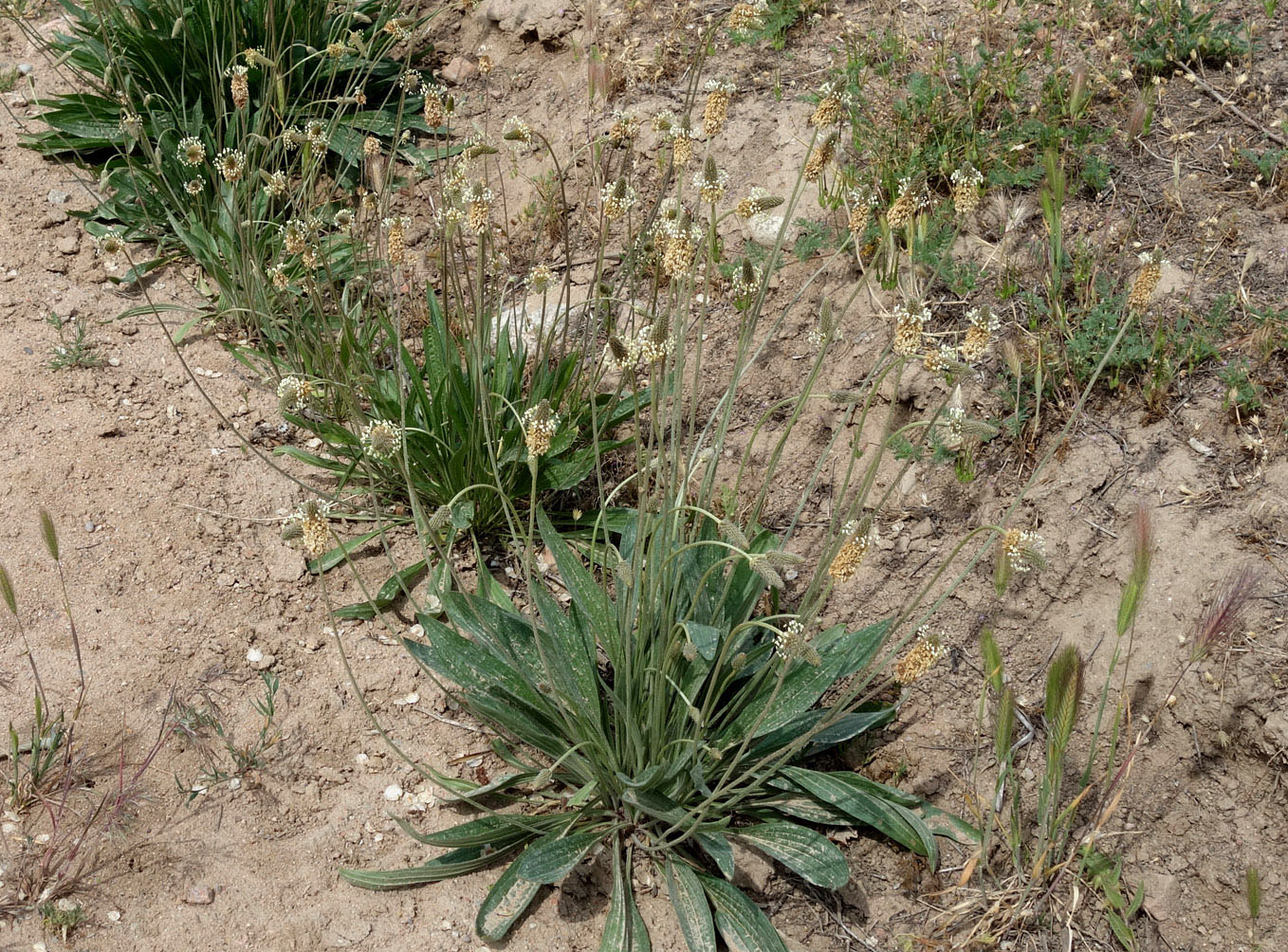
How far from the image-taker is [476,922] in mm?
2523

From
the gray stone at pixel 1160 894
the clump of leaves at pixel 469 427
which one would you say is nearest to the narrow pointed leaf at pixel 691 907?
the gray stone at pixel 1160 894

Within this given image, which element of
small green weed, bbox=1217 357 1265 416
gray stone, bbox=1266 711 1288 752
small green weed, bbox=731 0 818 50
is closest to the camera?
gray stone, bbox=1266 711 1288 752

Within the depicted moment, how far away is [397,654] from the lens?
3246 millimetres

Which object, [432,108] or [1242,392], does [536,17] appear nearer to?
[432,108]

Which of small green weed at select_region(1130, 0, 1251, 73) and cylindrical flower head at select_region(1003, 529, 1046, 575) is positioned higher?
small green weed at select_region(1130, 0, 1251, 73)

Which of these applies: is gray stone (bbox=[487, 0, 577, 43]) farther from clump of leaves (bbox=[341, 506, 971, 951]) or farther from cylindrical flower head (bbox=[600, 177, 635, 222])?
clump of leaves (bbox=[341, 506, 971, 951])

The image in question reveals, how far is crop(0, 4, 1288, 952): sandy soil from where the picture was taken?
2611 mm

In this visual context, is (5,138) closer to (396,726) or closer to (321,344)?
(321,344)

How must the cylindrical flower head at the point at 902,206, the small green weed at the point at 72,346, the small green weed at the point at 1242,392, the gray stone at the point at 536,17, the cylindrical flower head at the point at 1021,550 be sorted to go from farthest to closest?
the gray stone at the point at 536,17
the small green weed at the point at 72,346
the small green weed at the point at 1242,392
the cylindrical flower head at the point at 902,206
the cylindrical flower head at the point at 1021,550

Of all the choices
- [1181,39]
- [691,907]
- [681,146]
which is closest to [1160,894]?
[691,907]

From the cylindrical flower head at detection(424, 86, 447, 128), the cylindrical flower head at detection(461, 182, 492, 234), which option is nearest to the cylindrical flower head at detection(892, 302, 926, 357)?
the cylindrical flower head at detection(461, 182, 492, 234)

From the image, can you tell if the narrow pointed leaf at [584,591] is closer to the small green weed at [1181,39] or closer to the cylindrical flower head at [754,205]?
the cylindrical flower head at [754,205]

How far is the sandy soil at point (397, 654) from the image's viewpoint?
2.61 meters

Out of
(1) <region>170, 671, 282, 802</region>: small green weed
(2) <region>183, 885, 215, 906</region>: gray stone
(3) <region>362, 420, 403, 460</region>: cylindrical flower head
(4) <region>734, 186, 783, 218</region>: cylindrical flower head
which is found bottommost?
(2) <region>183, 885, 215, 906</region>: gray stone
